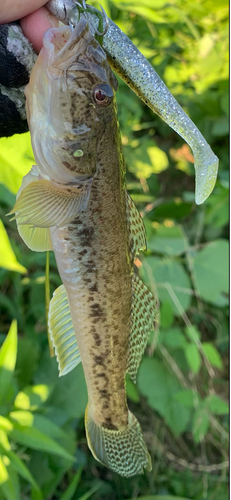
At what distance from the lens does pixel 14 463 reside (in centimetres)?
125

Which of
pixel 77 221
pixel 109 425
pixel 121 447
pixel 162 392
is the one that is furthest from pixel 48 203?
pixel 162 392

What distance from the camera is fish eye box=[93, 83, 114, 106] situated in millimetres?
751

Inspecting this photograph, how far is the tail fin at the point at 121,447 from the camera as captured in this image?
3.75 feet

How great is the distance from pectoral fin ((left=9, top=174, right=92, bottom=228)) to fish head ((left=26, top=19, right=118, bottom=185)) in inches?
0.9

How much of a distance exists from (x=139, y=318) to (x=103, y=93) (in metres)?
0.54

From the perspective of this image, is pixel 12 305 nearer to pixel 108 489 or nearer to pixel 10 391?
pixel 10 391

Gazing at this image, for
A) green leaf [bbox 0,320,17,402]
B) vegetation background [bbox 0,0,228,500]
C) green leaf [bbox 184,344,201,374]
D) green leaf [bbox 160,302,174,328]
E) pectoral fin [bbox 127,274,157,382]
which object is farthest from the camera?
green leaf [bbox 160,302,174,328]

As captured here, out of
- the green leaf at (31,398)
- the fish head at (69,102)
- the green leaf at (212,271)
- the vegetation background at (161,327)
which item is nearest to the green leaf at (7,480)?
the vegetation background at (161,327)

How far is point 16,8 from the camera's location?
73cm

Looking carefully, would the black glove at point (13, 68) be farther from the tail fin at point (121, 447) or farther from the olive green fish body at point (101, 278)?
the tail fin at point (121, 447)

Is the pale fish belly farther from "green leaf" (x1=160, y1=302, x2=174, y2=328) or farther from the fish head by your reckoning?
"green leaf" (x1=160, y1=302, x2=174, y2=328)

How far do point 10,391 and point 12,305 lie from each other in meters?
0.76

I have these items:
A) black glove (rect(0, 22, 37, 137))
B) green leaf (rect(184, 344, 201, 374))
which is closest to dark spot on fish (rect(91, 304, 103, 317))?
black glove (rect(0, 22, 37, 137))

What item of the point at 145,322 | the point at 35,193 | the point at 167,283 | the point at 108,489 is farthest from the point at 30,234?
the point at 108,489
